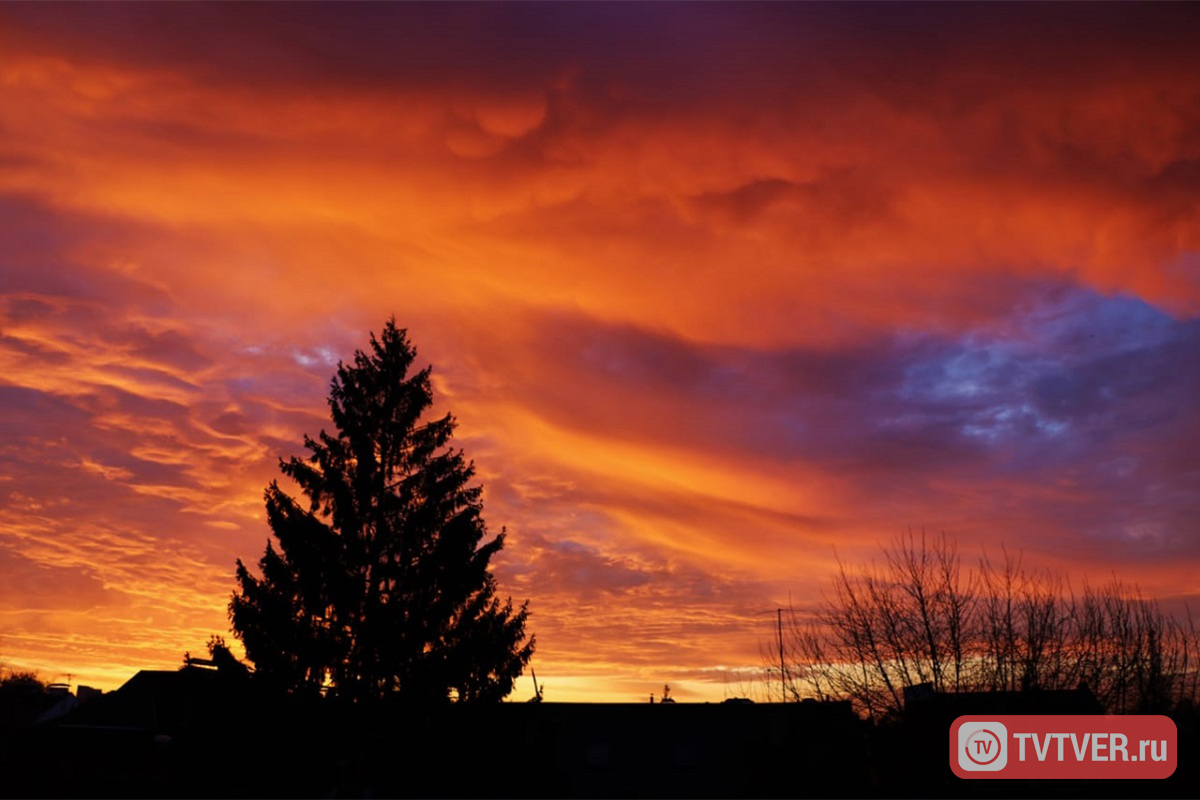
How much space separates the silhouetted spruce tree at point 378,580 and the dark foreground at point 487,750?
4.23 ft

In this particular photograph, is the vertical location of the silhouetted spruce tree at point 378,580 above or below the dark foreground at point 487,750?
above

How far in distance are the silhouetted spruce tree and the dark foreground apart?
1290 millimetres

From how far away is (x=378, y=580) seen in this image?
112 feet

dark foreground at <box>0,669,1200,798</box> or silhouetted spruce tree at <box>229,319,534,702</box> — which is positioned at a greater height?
silhouetted spruce tree at <box>229,319,534,702</box>

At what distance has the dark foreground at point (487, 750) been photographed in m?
30.5

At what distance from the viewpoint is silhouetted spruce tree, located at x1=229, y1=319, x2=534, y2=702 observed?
3281cm

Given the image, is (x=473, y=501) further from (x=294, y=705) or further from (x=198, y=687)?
(x=198, y=687)

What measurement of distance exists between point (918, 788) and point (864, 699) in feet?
14.0

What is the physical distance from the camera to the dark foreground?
30.5 metres

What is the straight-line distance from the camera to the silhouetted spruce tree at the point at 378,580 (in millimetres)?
32812

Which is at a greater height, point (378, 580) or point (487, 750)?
point (378, 580)

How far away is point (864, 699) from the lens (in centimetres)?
3331

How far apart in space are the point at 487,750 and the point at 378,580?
7786mm

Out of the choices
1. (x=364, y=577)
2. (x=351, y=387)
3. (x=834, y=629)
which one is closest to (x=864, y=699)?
(x=834, y=629)
